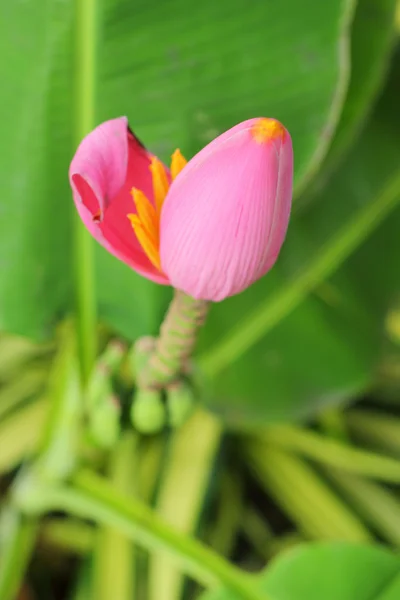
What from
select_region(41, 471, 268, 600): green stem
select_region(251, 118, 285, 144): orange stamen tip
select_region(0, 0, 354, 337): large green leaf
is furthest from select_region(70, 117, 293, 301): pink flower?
select_region(41, 471, 268, 600): green stem

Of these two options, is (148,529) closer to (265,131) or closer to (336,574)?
(336,574)

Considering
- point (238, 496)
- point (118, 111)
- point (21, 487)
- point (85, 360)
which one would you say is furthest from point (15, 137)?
point (238, 496)

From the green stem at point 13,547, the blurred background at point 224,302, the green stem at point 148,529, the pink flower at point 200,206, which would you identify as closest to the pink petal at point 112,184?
the pink flower at point 200,206

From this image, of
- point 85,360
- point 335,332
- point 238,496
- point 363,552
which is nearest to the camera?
point 363,552

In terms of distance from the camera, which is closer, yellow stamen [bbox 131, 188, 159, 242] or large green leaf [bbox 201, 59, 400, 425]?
yellow stamen [bbox 131, 188, 159, 242]

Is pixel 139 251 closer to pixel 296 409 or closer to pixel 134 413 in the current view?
pixel 134 413

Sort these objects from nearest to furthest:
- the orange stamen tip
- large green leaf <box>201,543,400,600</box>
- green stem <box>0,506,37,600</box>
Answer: the orange stamen tip → large green leaf <box>201,543,400,600</box> → green stem <box>0,506,37,600</box>

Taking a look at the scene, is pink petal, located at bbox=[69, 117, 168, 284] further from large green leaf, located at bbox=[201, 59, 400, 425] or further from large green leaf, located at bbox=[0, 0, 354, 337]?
large green leaf, located at bbox=[201, 59, 400, 425]

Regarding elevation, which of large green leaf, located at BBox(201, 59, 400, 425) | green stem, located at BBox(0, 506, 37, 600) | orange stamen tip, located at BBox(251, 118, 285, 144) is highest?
orange stamen tip, located at BBox(251, 118, 285, 144)
